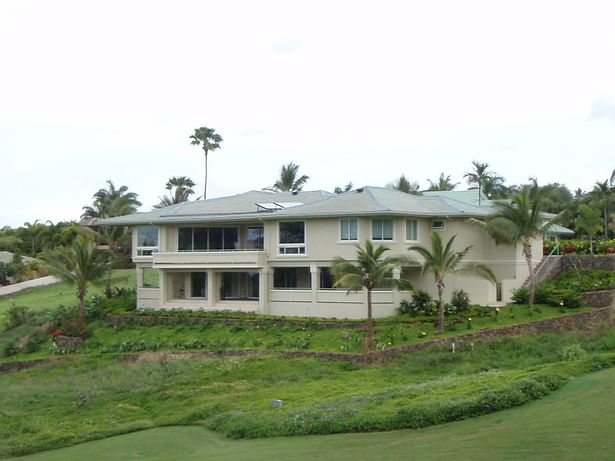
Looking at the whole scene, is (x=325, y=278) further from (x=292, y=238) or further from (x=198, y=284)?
(x=198, y=284)

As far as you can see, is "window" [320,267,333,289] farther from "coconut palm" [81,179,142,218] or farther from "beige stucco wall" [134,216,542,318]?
"coconut palm" [81,179,142,218]

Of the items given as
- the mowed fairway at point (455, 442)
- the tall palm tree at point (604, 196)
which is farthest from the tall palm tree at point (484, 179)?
the mowed fairway at point (455, 442)

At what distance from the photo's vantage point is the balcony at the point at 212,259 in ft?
121

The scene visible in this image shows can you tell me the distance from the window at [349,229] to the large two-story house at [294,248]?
0.05 metres

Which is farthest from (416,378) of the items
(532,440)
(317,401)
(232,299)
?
(232,299)

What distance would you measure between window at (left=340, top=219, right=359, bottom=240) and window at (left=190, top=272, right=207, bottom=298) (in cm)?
944

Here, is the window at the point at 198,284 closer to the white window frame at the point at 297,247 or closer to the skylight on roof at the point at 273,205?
the skylight on roof at the point at 273,205

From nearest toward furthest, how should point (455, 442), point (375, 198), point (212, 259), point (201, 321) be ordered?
point (455, 442) → point (375, 198) → point (201, 321) → point (212, 259)

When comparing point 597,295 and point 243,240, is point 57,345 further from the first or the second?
point 597,295

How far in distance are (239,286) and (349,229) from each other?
8137 mm

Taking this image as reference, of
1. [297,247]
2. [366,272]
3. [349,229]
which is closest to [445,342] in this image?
[366,272]

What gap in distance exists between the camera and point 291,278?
37688 mm

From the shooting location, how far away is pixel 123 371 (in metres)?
30.0

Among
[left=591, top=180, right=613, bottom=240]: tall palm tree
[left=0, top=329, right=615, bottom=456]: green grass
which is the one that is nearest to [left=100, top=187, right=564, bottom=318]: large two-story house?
[left=0, top=329, right=615, bottom=456]: green grass
